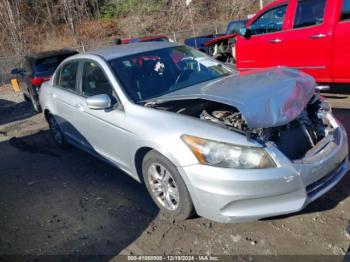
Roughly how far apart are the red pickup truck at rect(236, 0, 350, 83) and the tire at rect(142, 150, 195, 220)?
400cm

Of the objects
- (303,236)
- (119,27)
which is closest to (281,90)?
(303,236)

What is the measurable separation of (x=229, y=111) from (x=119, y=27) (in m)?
23.7

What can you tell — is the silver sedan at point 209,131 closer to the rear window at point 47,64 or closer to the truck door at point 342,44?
the truck door at point 342,44

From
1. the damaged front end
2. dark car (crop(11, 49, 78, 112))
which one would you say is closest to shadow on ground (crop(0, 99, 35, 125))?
dark car (crop(11, 49, 78, 112))

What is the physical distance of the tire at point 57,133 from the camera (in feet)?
19.4

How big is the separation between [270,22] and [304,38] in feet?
3.36

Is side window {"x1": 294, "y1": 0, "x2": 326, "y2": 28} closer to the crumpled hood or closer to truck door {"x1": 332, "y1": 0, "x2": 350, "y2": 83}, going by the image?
truck door {"x1": 332, "y1": 0, "x2": 350, "y2": 83}

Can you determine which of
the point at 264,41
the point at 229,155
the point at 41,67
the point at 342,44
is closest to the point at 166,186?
the point at 229,155

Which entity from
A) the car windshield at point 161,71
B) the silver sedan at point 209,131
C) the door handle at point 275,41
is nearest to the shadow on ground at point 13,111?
the silver sedan at point 209,131

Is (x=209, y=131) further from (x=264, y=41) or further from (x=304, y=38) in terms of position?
(x=264, y=41)

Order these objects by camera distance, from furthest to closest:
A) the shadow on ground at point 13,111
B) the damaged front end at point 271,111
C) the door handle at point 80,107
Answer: the shadow on ground at point 13,111 → the door handle at point 80,107 → the damaged front end at point 271,111

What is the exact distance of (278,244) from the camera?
3.03m

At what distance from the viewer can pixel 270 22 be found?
7.08 meters

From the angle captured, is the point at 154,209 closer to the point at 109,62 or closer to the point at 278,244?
the point at 278,244
